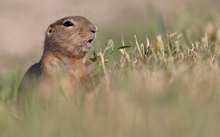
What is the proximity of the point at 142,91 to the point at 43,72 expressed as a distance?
1.56 m

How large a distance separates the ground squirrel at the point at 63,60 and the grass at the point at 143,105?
0.59 ft

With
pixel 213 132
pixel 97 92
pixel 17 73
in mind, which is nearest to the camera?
pixel 213 132

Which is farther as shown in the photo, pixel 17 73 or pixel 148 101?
pixel 17 73

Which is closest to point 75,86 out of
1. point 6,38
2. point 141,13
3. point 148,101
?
point 148,101

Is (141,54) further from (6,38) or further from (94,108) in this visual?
(6,38)

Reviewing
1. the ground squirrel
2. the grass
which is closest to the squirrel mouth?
the ground squirrel

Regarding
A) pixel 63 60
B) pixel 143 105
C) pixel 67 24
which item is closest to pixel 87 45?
pixel 63 60

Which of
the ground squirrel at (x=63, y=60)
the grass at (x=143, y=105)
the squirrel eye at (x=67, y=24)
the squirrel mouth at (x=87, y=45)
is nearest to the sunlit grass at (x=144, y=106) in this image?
the grass at (x=143, y=105)

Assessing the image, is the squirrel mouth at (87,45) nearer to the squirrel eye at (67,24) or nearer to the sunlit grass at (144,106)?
the squirrel eye at (67,24)

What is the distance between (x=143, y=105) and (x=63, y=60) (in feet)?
6.43

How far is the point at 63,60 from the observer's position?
5809 millimetres

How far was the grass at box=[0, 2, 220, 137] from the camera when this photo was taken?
3703mm

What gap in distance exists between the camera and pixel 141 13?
1362 centimetres

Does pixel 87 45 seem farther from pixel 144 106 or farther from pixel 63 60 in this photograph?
pixel 144 106
